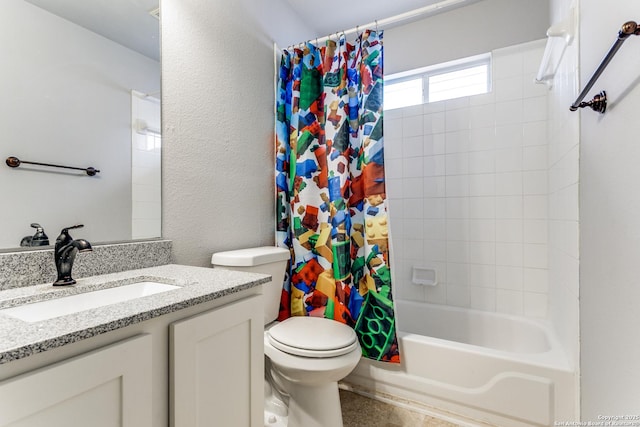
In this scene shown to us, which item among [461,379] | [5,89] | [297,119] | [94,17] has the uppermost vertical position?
[94,17]

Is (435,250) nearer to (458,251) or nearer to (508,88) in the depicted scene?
(458,251)

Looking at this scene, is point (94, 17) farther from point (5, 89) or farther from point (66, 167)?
point (66, 167)

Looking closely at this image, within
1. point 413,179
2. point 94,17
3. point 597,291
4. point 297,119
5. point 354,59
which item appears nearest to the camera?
point 597,291

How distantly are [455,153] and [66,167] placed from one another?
7.50 ft

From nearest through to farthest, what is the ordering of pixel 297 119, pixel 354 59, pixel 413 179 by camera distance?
pixel 354 59
pixel 297 119
pixel 413 179

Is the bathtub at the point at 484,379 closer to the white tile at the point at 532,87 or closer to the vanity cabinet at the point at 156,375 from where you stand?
the vanity cabinet at the point at 156,375

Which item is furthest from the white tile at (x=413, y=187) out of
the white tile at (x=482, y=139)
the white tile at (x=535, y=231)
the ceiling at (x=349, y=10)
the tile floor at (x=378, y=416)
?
the tile floor at (x=378, y=416)

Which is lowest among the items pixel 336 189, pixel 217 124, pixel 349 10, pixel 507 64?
pixel 336 189

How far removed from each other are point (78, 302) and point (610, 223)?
162cm

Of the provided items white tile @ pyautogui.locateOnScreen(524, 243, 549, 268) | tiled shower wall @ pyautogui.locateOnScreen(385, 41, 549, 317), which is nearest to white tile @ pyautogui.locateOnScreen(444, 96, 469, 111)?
tiled shower wall @ pyautogui.locateOnScreen(385, 41, 549, 317)

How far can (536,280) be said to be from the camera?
2020 mm

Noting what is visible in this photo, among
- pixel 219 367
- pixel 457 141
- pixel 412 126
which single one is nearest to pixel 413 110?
pixel 412 126

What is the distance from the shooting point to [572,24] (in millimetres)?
1327

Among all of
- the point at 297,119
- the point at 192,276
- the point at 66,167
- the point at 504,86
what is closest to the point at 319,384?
the point at 192,276
